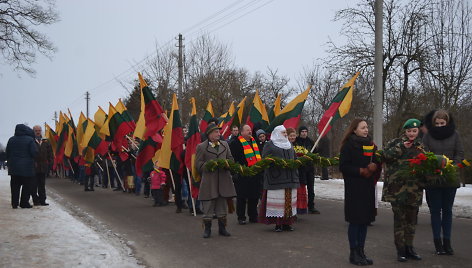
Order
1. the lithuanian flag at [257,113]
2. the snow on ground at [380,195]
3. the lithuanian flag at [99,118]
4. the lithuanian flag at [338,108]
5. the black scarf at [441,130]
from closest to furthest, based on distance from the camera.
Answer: the black scarf at [441,130] → the snow on ground at [380,195] → the lithuanian flag at [338,108] → the lithuanian flag at [257,113] → the lithuanian flag at [99,118]

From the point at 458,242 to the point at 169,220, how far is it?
5629mm

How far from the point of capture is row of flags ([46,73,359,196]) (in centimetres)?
1160

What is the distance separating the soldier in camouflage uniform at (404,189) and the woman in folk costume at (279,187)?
8.44 ft

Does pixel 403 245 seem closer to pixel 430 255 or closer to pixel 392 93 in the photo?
pixel 430 255

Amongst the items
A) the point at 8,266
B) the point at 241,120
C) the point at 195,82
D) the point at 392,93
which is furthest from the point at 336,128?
the point at 8,266

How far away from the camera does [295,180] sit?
9133 mm

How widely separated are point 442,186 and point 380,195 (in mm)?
7474

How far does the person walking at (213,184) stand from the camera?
877 cm

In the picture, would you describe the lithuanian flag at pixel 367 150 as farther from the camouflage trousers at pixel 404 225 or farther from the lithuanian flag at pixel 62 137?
the lithuanian flag at pixel 62 137

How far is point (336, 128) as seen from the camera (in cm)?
3731

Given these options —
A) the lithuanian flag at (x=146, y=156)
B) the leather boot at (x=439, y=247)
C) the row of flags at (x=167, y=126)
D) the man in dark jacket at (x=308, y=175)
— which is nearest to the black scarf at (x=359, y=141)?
the leather boot at (x=439, y=247)

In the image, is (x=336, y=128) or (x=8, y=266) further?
(x=336, y=128)

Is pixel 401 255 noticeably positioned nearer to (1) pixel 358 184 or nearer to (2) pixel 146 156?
(1) pixel 358 184

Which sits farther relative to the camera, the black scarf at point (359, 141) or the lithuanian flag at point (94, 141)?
the lithuanian flag at point (94, 141)
